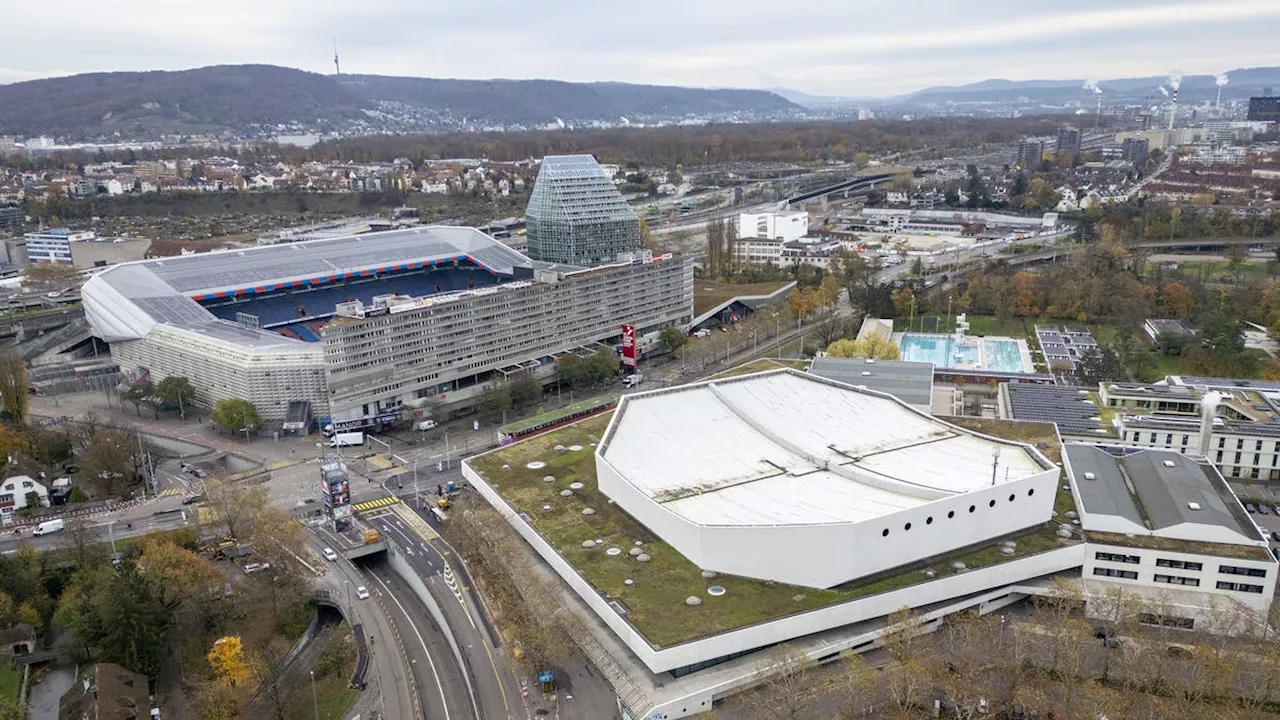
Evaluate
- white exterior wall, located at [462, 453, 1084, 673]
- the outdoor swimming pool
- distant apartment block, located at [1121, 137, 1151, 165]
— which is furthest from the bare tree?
distant apartment block, located at [1121, 137, 1151, 165]

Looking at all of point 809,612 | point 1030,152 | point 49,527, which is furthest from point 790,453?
point 1030,152

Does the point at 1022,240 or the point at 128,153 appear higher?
the point at 128,153

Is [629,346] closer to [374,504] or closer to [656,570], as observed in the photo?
[374,504]

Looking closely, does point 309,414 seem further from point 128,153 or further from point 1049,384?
point 128,153

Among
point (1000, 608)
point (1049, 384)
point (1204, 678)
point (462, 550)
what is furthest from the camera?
point (1049, 384)

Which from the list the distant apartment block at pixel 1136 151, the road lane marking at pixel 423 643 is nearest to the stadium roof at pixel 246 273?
the road lane marking at pixel 423 643

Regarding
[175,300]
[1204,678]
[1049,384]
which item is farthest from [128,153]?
[1204,678]

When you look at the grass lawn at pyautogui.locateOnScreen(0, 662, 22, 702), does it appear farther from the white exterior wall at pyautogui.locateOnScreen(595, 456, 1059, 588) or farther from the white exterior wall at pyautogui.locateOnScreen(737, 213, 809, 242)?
the white exterior wall at pyautogui.locateOnScreen(737, 213, 809, 242)
